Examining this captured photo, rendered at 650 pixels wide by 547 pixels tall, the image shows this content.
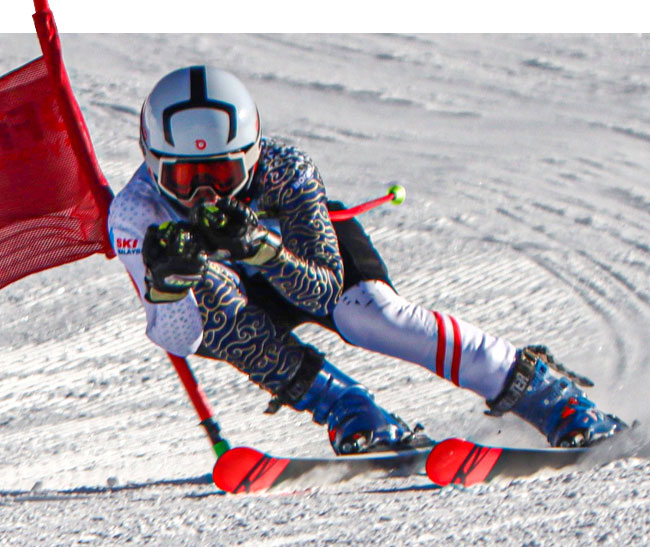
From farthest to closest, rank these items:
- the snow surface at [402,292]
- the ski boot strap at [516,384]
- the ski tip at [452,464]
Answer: the ski boot strap at [516,384] → the ski tip at [452,464] → the snow surface at [402,292]

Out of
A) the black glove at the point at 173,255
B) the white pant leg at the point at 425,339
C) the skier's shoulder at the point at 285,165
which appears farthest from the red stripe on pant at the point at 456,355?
the black glove at the point at 173,255

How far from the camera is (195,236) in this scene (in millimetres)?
2934

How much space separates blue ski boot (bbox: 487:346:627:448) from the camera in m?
3.45

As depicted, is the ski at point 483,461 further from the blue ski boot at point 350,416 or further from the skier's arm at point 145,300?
the skier's arm at point 145,300

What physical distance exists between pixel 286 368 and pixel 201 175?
2.22ft

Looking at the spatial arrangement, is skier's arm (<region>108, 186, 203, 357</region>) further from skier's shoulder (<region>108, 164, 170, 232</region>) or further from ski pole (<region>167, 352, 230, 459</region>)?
ski pole (<region>167, 352, 230, 459</region>)

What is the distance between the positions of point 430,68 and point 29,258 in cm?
446

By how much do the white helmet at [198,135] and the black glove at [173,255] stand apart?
1.01 feet

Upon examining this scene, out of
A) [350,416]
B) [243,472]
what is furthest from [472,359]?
[243,472]

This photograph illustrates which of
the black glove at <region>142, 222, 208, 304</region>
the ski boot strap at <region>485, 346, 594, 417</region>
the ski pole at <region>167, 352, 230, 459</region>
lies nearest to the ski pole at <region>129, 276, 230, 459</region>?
the ski pole at <region>167, 352, 230, 459</region>

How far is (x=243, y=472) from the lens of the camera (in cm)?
315

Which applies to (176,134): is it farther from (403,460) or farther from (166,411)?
(166,411)

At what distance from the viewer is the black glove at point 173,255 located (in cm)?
288

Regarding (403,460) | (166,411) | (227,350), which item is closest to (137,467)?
(166,411)
